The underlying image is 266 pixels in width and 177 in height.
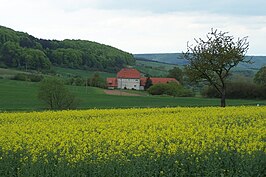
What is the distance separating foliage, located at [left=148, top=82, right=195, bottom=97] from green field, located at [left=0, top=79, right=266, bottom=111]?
7.50m

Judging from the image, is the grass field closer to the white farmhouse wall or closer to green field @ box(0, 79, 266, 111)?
the white farmhouse wall

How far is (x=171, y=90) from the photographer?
83.2 m

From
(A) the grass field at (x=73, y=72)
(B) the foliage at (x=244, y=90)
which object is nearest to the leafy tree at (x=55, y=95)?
(B) the foliage at (x=244, y=90)

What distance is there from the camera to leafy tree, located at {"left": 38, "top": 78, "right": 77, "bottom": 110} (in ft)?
118

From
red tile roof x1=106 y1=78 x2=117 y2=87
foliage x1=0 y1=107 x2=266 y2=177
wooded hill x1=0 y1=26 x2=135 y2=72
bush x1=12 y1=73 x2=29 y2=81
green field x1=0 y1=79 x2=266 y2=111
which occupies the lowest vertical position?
green field x1=0 y1=79 x2=266 y2=111

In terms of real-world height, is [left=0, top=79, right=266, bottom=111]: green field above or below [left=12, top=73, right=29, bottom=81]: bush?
below

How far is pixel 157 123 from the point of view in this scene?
1647 centimetres

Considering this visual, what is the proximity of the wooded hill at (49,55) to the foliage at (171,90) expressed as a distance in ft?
98.3

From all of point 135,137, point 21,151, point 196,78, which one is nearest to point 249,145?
point 135,137

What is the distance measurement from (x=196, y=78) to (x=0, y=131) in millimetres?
20717

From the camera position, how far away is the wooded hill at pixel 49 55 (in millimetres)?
104062

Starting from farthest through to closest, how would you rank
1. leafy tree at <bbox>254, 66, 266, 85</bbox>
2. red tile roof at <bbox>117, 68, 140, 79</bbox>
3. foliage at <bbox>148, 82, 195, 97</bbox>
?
red tile roof at <bbox>117, 68, 140, 79</bbox>
foliage at <bbox>148, 82, 195, 97</bbox>
leafy tree at <bbox>254, 66, 266, 85</bbox>

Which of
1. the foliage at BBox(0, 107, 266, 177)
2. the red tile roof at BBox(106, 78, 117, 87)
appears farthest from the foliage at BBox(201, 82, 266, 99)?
the foliage at BBox(0, 107, 266, 177)

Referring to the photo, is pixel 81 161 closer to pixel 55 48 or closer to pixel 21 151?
pixel 21 151
